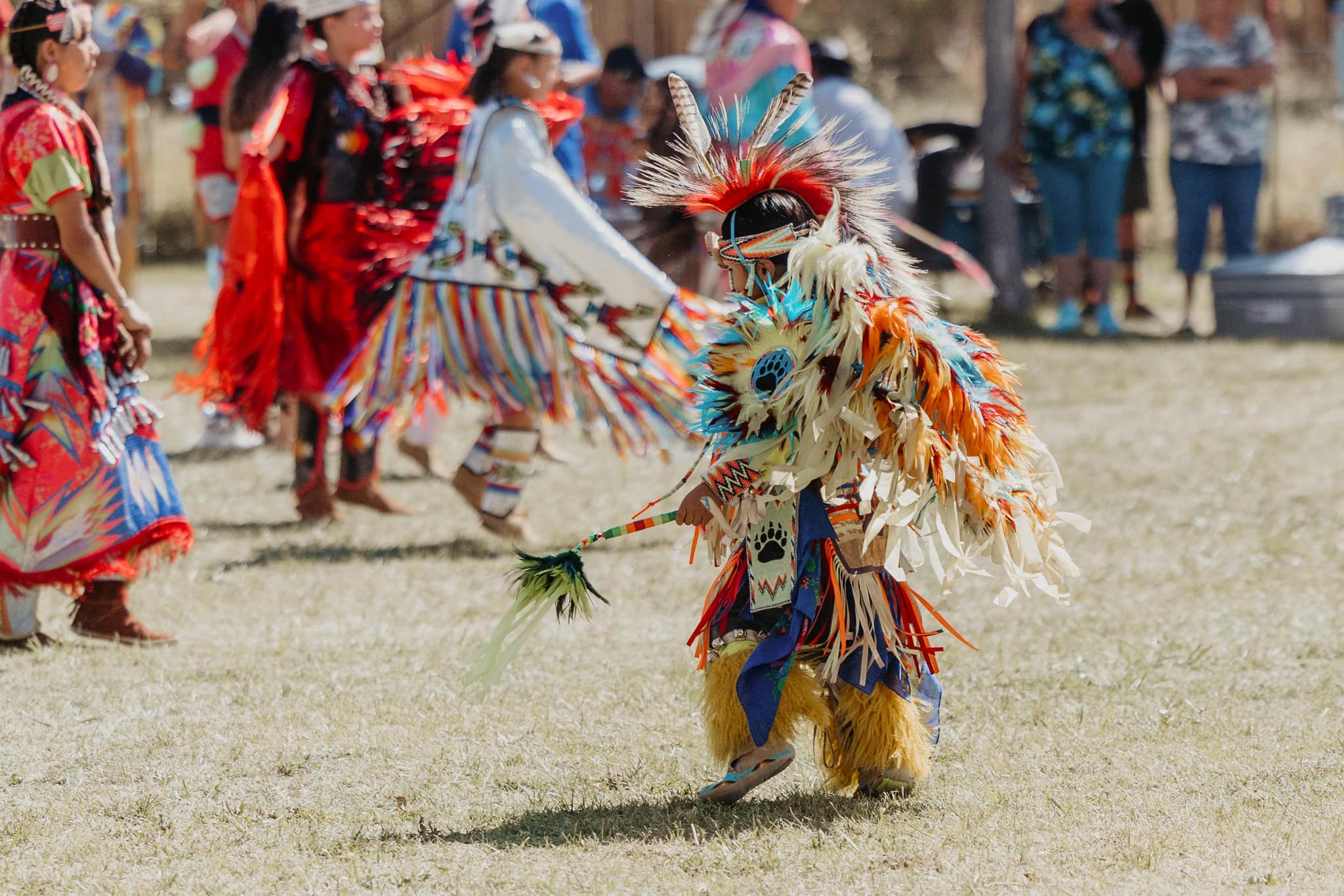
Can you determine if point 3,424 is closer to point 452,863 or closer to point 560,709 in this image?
point 560,709

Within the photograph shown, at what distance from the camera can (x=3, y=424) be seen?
4.33 m

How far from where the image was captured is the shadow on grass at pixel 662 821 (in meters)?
3.14

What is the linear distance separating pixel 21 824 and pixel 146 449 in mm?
1427

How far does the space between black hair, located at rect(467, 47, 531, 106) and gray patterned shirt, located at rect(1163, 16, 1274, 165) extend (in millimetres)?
5444

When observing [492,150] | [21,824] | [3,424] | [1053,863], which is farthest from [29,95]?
[1053,863]

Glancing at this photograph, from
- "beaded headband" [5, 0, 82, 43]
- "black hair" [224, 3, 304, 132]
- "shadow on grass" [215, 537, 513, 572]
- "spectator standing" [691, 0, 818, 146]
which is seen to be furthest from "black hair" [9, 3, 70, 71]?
"spectator standing" [691, 0, 818, 146]

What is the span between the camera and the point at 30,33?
14.0 ft

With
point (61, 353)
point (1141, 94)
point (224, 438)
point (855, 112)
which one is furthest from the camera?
point (1141, 94)

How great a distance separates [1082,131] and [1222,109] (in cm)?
77

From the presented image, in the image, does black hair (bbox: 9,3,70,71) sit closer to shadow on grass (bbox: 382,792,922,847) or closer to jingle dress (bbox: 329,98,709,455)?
jingle dress (bbox: 329,98,709,455)

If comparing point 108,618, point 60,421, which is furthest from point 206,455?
point 60,421

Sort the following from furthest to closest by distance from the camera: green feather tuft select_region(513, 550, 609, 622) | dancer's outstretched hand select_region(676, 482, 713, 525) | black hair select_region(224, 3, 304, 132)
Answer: black hair select_region(224, 3, 304, 132) < green feather tuft select_region(513, 550, 609, 622) < dancer's outstretched hand select_region(676, 482, 713, 525)

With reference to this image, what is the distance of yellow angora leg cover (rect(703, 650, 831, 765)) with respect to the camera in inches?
128

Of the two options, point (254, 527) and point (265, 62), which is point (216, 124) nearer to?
point (265, 62)
